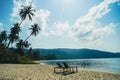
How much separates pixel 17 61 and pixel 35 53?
72040mm

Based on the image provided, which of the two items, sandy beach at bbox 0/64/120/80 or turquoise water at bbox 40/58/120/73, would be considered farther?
turquoise water at bbox 40/58/120/73

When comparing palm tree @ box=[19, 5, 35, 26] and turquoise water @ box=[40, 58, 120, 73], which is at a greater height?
palm tree @ box=[19, 5, 35, 26]

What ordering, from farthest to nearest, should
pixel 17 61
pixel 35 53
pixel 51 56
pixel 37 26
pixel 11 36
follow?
pixel 51 56
pixel 35 53
pixel 37 26
pixel 11 36
pixel 17 61

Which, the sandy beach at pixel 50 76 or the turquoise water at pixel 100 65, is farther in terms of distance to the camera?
the turquoise water at pixel 100 65

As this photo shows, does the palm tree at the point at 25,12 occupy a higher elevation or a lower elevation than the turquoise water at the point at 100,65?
higher

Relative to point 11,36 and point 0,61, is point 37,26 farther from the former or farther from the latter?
point 0,61

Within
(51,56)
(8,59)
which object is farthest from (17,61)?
(51,56)

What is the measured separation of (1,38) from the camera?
8012cm

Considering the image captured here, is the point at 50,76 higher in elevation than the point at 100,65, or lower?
lower

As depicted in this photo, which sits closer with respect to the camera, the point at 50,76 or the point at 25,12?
the point at 50,76

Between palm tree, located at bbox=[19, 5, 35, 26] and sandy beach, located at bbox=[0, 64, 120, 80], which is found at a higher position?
palm tree, located at bbox=[19, 5, 35, 26]

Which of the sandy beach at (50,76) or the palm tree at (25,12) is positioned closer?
the sandy beach at (50,76)

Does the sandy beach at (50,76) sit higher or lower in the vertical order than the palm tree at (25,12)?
lower

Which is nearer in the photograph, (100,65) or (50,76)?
(50,76)
